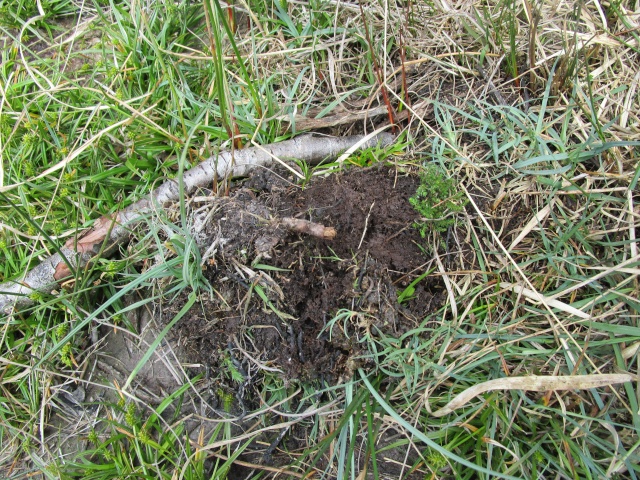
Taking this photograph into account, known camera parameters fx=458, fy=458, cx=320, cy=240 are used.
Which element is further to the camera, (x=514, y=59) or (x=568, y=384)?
(x=514, y=59)

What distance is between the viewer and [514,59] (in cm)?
204

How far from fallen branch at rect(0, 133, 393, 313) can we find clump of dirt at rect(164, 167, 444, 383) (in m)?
0.23

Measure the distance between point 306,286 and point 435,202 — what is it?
62 centimetres

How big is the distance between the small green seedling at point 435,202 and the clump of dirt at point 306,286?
56mm

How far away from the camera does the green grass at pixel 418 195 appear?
5.53 ft

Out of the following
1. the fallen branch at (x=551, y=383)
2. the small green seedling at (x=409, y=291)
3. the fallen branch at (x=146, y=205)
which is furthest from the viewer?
the fallen branch at (x=146, y=205)

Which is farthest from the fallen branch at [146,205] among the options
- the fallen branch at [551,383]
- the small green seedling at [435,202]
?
the fallen branch at [551,383]

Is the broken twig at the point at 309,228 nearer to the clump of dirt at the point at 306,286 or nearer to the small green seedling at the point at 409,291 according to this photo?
the clump of dirt at the point at 306,286

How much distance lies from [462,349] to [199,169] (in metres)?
1.34

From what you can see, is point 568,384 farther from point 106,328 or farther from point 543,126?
point 106,328

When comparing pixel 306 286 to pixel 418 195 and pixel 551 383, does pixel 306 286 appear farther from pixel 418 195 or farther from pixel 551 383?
pixel 551 383

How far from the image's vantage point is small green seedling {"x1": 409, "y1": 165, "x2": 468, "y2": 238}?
5.98ft

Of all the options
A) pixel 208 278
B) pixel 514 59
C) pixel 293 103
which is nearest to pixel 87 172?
pixel 208 278

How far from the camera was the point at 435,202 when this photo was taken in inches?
72.7
